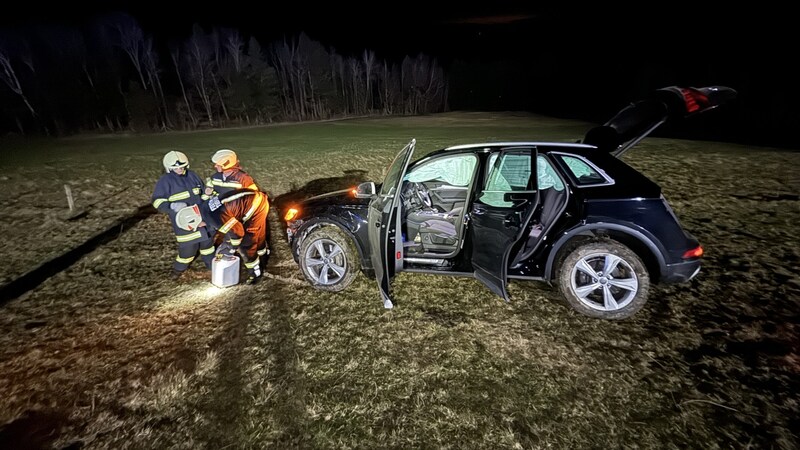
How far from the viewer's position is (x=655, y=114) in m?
3.98

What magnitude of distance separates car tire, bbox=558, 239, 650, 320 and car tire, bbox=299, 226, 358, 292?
7.95 ft

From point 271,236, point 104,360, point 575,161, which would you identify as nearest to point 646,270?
point 575,161

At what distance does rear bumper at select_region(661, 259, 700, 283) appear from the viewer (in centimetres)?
320

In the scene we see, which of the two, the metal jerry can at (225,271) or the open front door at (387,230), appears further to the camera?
the metal jerry can at (225,271)

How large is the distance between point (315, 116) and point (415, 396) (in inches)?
2023

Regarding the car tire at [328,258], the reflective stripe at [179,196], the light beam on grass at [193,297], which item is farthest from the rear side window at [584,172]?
the reflective stripe at [179,196]

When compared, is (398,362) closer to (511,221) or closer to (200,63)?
(511,221)

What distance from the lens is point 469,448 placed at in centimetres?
229

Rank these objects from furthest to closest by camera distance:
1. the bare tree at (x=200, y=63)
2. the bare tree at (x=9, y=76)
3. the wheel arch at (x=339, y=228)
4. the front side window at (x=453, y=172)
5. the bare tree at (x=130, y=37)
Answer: the bare tree at (x=200, y=63)
the bare tree at (x=130, y=37)
the bare tree at (x=9, y=76)
the front side window at (x=453, y=172)
the wheel arch at (x=339, y=228)

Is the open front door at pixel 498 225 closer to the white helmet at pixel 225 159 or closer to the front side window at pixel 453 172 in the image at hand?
the front side window at pixel 453 172

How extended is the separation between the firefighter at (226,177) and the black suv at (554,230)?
99cm

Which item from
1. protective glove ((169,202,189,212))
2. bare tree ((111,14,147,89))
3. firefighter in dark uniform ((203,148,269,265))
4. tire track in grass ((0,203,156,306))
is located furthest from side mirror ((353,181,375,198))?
bare tree ((111,14,147,89))

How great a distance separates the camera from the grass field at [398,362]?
94.9 inches

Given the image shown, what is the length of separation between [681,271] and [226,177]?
5.27 meters
